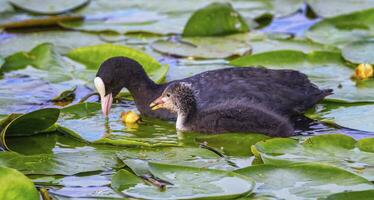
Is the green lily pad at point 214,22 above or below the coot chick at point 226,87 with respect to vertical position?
above

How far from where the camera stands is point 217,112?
294 inches

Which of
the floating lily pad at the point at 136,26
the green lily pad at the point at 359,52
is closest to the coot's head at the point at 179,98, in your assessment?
the green lily pad at the point at 359,52

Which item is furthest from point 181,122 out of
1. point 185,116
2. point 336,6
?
point 336,6

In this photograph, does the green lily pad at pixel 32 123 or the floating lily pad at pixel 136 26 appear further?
the floating lily pad at pixel 136 26

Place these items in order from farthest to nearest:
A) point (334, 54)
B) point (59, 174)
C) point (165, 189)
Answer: point (334, 54) < point (59, 174) < point (165, 189)

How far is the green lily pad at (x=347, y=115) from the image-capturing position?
745 cm

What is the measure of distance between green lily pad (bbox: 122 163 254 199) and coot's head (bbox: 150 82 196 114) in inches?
50.3

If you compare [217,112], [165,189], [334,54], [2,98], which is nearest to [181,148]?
[217,112]

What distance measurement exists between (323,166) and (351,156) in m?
0.49

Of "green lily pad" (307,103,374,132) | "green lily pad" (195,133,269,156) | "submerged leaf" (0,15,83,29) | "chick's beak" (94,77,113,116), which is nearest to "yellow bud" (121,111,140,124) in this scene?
"chick's beak" (94,77,113,116)

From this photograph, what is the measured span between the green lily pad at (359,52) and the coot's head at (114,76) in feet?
6.36

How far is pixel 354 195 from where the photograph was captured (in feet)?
19.1

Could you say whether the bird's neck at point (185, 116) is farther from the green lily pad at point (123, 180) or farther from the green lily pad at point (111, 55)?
the green lily pad at point (123, 180)

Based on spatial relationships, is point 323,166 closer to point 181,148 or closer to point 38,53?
point 181,148
